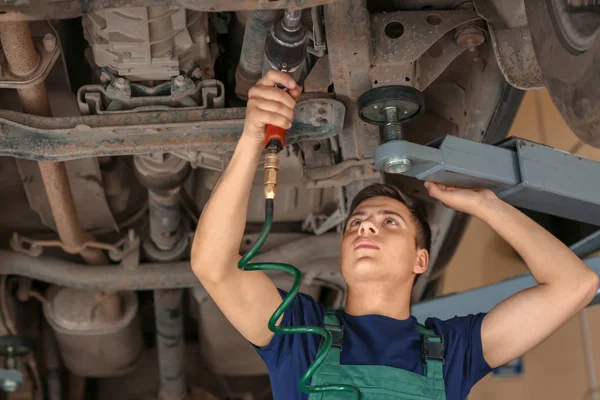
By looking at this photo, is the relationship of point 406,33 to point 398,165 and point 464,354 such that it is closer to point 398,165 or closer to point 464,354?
point 398,165

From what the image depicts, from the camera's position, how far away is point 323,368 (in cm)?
142

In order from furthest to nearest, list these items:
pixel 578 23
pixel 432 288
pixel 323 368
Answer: pixel 432 288 → pixel 323 368 → pixel 578 23

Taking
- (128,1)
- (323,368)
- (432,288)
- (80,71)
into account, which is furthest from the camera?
(432,288)

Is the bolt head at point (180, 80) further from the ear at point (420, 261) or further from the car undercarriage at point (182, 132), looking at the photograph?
the ear at point (420, 261)

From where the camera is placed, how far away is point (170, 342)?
8.70ft

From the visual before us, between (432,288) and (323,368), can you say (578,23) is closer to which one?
(323,368)

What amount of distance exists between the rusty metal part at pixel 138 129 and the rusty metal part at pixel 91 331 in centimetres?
86

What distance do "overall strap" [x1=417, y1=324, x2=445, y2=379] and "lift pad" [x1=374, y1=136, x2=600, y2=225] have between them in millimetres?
275

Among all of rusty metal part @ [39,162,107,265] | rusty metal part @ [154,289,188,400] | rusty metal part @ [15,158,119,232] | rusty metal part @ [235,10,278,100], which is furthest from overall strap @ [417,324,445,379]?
rusty metal part @ [154,289,188,400]

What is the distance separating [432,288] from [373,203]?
100 centimetres

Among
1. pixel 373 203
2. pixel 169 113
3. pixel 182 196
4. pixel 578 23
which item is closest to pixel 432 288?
pixel 182 196

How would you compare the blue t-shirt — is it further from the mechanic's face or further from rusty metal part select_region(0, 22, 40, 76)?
rusty metal part select_region(0, 22, 40, 76)

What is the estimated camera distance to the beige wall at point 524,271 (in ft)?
8.71

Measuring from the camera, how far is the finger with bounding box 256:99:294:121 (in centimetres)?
139
